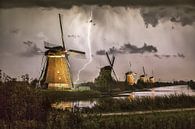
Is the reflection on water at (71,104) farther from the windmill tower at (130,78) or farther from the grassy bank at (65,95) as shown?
the windmill tower at (130,78)

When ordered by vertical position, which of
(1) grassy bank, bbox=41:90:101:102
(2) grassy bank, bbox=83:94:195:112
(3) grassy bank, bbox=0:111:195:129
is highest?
(1) grassy bank, bbox=41:90:101:102

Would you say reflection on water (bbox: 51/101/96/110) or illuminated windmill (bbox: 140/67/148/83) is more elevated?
illuminated windmill (bbox: 140/67/148/83)

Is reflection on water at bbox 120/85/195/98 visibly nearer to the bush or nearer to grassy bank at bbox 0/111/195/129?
grassy bank at bbox 0/111/195/129

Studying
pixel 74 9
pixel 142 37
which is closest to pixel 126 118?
pixel 142 37

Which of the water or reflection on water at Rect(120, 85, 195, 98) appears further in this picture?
reflection on water at Rect(120, 85, 195, 98)

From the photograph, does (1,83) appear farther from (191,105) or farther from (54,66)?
(191,105)

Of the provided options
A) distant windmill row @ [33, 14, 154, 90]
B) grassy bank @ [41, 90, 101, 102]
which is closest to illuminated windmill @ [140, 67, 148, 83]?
distant windmill row @ [33, 14, 154, 90]

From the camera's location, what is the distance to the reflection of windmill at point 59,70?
520 centimetres

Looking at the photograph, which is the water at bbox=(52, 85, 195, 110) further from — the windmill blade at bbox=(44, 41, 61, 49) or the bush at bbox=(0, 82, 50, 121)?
the windmill blade at bbox=(44, 41, 61, 49)

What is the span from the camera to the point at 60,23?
5.29 meters

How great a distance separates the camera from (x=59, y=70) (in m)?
5.33

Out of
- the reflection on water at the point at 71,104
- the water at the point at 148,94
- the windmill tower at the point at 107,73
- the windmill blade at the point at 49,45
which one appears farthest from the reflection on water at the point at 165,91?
the windmill blade at the point at 49,45

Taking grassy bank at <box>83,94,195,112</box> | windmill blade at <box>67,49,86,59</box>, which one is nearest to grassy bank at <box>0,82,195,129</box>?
grassy bank at <box>83,94,195,112</box>

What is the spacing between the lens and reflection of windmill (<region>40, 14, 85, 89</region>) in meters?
5.20
